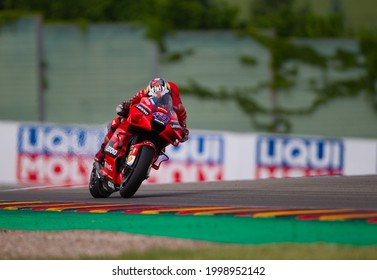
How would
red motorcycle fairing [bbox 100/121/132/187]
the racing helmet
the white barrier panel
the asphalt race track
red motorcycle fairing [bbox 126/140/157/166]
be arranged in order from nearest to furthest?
the asphalt race track
red motorcycle fairing [bbox 126/140/157/166]
the racing helmet
red motorcycle fairing [bbox 100/121/132/187]
the white barrier panel

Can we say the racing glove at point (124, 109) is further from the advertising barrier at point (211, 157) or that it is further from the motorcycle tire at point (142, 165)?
the advertising barrier at point (211, 157)

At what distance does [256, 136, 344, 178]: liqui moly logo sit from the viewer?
67.5 feet

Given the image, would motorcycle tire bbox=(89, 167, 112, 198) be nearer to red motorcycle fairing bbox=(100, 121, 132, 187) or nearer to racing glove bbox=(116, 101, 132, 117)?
red motorcycle fairing bbox=(100, 121, 132, 187)

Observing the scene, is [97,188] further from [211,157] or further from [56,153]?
[56,153]

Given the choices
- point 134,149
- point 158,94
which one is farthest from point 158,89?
point 134,149

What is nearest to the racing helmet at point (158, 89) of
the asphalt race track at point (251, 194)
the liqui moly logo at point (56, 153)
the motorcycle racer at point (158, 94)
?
the motorcycle racer at point (158, 94)

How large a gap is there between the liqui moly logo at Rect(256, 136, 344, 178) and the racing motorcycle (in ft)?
26.0

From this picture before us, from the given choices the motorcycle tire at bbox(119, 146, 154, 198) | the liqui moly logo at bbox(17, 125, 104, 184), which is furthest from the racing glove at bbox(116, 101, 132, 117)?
the liqui moly logo at bbox(17, 125, 104, 184)

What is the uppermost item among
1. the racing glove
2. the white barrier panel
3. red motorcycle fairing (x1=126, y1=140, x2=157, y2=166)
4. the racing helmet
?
the racing helmet

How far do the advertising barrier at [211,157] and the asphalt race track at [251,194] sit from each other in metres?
4.50

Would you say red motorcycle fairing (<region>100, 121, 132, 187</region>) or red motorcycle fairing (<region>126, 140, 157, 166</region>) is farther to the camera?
red motorcycle fairing (<region>100, 121, 132, 187</region>)

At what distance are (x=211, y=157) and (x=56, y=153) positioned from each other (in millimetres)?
3212

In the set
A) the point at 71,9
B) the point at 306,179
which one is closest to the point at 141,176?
the point at 306,179

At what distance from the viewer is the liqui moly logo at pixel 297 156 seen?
20.6 metres
